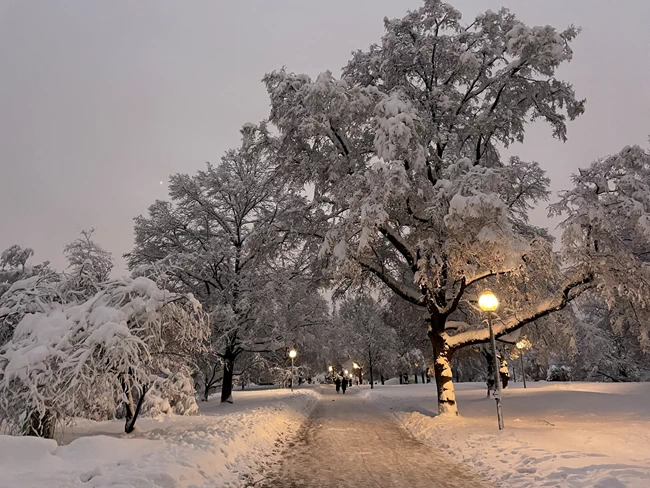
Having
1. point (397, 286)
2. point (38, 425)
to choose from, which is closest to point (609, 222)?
point (397, 286)

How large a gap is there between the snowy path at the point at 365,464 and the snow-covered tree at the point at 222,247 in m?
10.0

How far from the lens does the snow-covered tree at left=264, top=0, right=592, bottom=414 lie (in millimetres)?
11680

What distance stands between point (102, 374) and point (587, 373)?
47605 millimetres

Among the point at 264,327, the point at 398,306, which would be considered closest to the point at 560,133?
the point at 398,306

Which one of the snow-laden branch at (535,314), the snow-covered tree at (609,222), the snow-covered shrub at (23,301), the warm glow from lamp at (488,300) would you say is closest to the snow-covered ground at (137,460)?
the snow-covered shrub at (23,301)

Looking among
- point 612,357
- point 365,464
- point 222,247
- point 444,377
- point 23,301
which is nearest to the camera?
point 365,464

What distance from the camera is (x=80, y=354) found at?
8.12m

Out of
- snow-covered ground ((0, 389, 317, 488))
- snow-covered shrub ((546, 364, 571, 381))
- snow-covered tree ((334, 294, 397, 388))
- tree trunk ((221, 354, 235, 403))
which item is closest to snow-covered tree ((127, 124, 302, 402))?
tree trunk ((221, 354, 235, 403))

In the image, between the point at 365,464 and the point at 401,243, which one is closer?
the point at 365,464

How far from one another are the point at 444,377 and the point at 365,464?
7157 mm

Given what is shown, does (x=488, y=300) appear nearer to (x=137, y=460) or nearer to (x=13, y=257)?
(x=137, y=460)

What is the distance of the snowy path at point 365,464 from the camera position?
6.79m

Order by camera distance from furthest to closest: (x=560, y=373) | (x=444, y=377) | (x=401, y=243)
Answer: (x=560, y=373) < (x=401, y=243) < (x=444, y=377)

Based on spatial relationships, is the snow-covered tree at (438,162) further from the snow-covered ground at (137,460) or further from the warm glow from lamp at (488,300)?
the snow-covered ground at (137,460)
